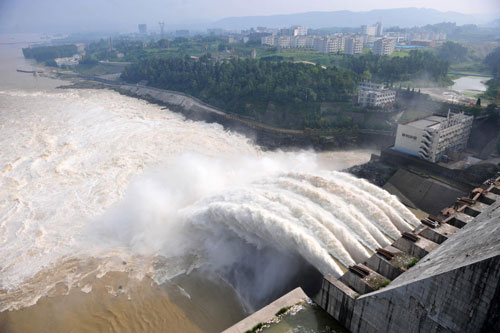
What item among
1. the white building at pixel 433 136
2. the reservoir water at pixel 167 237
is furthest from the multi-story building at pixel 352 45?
the reservoir water at pixel 167 237

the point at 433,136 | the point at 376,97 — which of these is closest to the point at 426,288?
the point at 433,136

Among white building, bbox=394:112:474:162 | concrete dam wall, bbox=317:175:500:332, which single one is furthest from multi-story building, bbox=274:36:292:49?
concrete dam wall, bbox=317:175:500:332

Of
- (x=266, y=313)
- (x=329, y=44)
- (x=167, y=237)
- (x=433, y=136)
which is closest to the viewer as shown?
(x=266, y=313)

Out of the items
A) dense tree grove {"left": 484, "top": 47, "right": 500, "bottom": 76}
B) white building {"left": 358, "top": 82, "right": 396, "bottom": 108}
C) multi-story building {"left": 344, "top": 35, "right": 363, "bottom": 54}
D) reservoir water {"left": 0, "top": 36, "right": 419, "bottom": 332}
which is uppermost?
multi-story building {"left": 344, "top": 35, "right": 363, "bottom": 54}

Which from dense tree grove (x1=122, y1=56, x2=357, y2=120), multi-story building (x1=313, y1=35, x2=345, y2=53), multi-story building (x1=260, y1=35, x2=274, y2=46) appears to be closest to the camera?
dense tree grove (x1=122, y1=56, x2=357, y2=120)

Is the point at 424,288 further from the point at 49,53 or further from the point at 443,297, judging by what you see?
the point at 49,53

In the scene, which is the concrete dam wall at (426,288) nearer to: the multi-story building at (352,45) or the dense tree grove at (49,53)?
the multi-story building at (352,45)

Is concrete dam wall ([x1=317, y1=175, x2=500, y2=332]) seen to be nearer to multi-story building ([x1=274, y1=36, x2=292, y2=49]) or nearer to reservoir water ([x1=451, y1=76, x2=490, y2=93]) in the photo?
reservoir water ([x1=451, y1=76, x2=490, y2=93])
